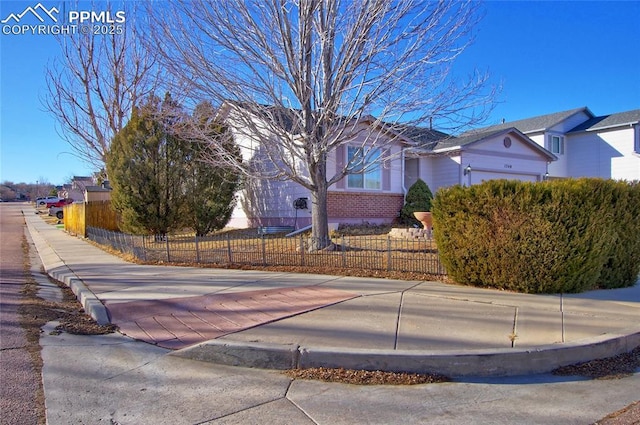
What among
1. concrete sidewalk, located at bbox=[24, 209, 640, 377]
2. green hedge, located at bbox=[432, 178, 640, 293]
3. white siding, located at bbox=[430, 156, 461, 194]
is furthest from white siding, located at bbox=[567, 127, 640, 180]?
concrete sidewalk, located at bbox=[24, 209, 640, 377]

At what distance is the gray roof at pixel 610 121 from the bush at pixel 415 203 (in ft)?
56.3

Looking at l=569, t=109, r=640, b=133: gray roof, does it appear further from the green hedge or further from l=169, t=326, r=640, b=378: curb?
l=169, t=326, r=640, b=378: curb

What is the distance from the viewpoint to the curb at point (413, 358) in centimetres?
427

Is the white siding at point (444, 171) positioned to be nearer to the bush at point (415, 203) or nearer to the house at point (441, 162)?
the house at point (441, 162)

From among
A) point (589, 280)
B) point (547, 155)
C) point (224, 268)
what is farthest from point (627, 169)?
point (224, 268)

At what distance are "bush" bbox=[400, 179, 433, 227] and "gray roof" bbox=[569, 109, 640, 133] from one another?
1715 centimetres

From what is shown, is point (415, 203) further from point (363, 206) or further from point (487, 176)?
point (487, 176)

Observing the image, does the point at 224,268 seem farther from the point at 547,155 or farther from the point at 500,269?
the point at 547,155

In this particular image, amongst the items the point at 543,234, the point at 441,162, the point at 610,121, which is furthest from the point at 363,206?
the point at 610,121

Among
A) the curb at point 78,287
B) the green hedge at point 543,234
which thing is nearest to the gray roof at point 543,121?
the green hedge at point 543,234

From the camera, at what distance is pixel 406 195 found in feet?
56.8

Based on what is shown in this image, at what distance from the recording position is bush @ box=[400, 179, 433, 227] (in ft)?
55.0

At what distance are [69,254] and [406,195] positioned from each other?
11515 millimetres

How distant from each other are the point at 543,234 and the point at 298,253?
4902 millimetres
